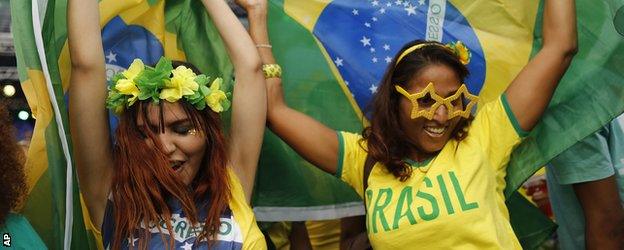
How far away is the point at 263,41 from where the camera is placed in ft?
10.8

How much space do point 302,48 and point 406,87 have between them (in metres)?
0.63

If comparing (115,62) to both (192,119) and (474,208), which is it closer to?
(192,119)

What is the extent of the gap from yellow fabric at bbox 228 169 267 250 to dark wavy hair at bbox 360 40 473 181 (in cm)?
46

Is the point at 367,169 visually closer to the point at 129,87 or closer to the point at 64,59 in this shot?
the point at 129,87

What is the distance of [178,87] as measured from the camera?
9.40 feet

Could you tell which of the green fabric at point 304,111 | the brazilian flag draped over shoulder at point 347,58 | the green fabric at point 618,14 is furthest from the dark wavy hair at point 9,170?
the green fabric at point 618,14

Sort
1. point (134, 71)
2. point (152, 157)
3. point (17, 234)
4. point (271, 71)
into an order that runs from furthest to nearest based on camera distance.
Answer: point (271, 71), point (134, 71), point (152, 157), point (17, 234)

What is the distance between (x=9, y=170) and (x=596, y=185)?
2.21 metres

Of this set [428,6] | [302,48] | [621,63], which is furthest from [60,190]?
[621,63]

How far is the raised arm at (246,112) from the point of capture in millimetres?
2998

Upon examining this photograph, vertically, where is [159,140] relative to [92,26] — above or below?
below

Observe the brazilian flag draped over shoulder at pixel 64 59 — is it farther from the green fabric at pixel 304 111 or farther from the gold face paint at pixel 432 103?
the gold face paint at pixel 432 103

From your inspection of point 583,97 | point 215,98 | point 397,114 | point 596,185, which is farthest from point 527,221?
point 215,98

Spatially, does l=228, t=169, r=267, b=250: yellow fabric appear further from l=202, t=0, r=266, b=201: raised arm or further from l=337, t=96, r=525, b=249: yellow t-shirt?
l=337, t=96, r=525, b=249: yellow t-shirt
